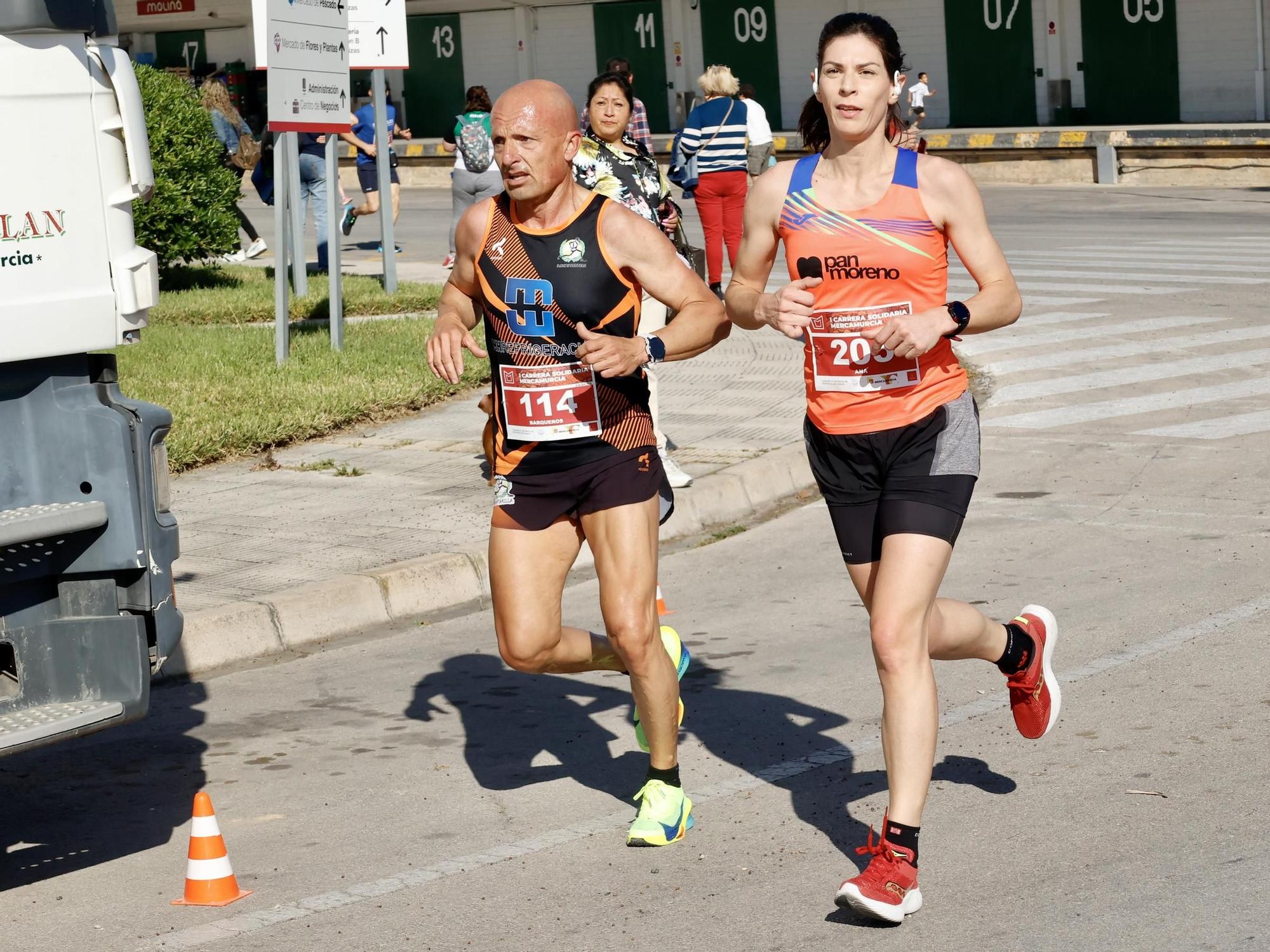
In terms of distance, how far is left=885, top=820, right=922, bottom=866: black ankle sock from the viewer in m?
4.40

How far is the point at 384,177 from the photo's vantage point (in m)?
17.0

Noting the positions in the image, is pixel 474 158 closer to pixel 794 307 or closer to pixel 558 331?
pixel 558 331

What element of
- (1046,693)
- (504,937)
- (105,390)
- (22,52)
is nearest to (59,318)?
(105,390)

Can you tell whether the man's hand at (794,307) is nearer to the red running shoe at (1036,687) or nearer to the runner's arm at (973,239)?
the runner's arm at (973,239)

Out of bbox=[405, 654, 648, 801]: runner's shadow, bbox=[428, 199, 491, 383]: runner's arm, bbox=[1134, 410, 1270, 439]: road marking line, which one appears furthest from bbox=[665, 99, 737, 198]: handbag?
bbox=[428, 199, 491, 383]: runner's arm

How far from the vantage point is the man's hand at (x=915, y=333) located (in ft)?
14.5

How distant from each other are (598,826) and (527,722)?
3.67 feet

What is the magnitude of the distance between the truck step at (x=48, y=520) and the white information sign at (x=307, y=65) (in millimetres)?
8739

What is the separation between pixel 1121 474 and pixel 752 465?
1.90 m

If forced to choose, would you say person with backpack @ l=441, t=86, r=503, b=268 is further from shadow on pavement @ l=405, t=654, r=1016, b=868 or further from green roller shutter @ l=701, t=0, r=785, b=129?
green roller shutter @ l=701, t=0, r=785, b=129

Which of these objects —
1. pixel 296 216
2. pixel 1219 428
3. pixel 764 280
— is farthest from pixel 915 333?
pixel 296 216

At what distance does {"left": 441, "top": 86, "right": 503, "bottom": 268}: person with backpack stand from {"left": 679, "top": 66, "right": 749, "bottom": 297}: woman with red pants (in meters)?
1.76

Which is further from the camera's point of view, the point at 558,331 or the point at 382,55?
the point at 382,55

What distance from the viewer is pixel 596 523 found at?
506cm
